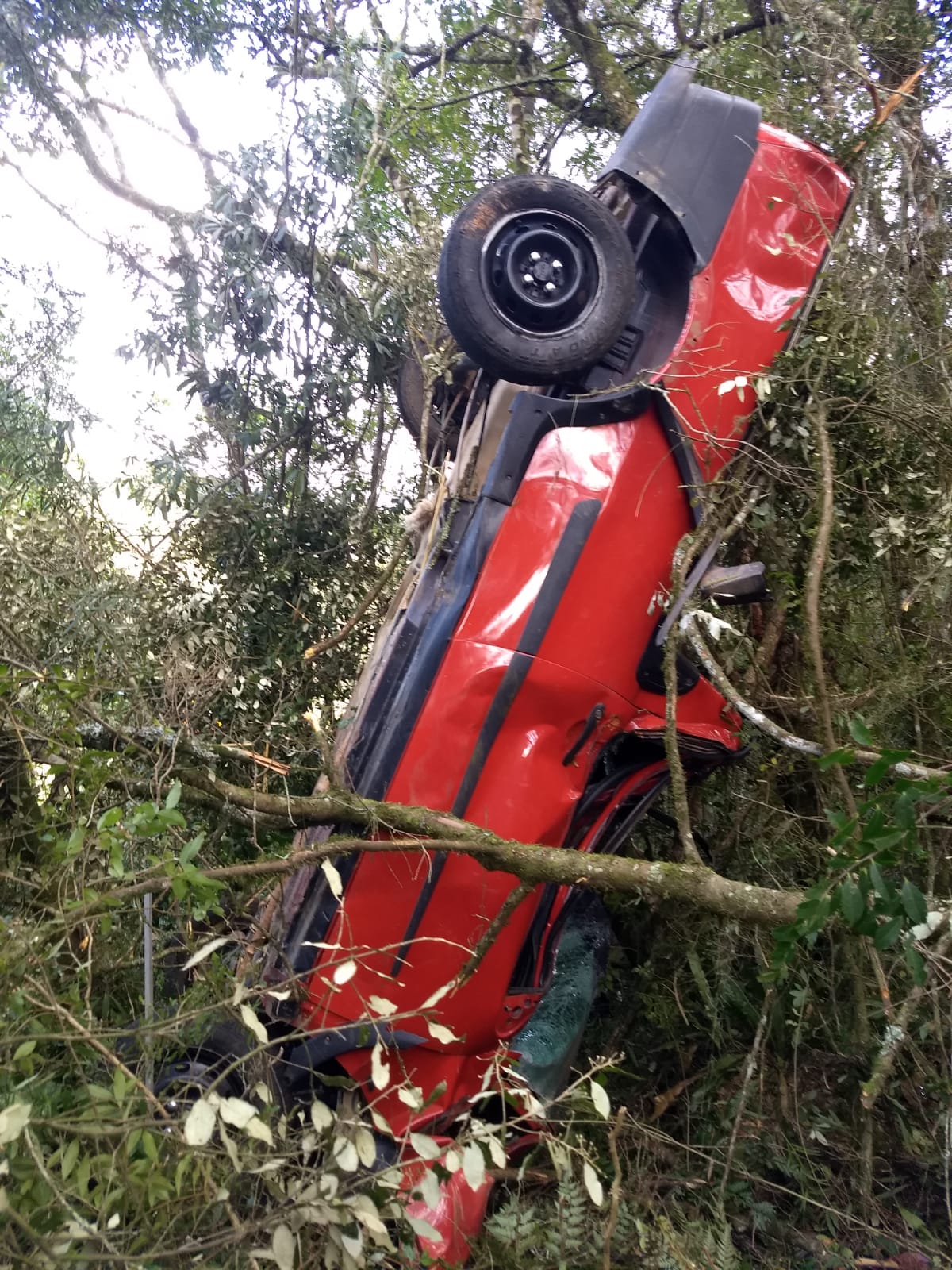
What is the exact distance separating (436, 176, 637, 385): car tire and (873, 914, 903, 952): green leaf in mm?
1820

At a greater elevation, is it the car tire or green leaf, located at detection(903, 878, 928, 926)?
the car tire

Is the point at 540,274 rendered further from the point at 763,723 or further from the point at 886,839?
the point at 886,839

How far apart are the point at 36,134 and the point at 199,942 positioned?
25.1 ft

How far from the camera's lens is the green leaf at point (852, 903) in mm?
1561

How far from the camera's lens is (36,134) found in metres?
7.22

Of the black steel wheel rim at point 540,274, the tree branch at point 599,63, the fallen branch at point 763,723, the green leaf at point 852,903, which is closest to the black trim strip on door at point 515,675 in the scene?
the fallen branch at point 763,723

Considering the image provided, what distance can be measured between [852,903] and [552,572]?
4.23 ft

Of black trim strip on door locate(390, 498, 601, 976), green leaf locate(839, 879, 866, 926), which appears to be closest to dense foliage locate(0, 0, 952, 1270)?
green leaf locate(839, 879, 866, 926)

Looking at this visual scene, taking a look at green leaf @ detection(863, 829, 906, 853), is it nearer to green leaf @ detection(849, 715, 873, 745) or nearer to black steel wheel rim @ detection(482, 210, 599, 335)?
green leaf @ detection(849, 715, 873, 745)

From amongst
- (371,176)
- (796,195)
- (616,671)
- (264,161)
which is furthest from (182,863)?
(371,176)

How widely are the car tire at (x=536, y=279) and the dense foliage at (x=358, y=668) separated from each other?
2.06 feet

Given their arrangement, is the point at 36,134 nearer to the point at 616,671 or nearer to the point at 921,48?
the point at 921,48

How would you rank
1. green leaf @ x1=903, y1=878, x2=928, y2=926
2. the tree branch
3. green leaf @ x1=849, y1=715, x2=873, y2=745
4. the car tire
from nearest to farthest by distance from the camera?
green leaf @ x1=903, y1=878, x2=928, y2=926, green leaf @ x1=849, y1=715, x2=873, y2=745, the car tire, the tree branch

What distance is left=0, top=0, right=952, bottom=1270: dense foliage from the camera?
67.2 inches
